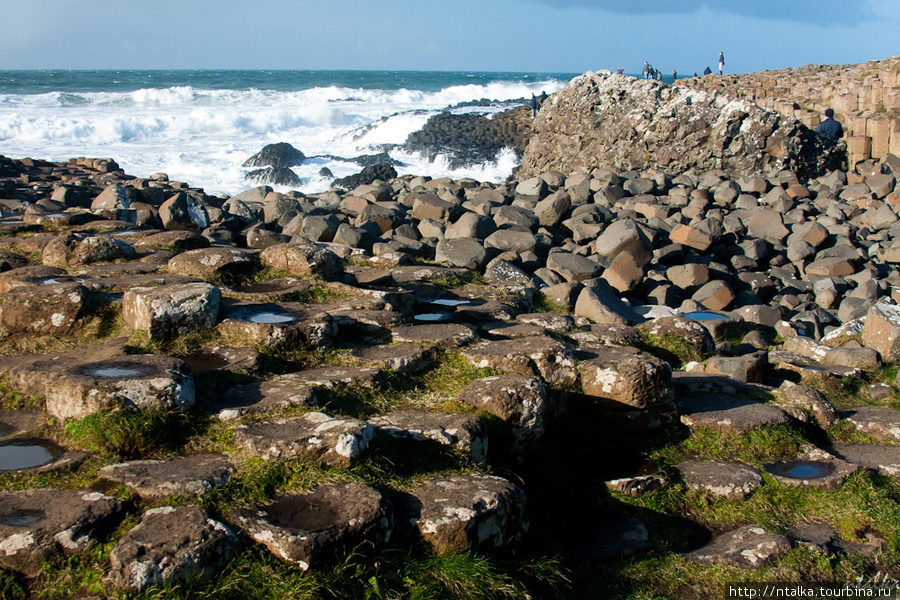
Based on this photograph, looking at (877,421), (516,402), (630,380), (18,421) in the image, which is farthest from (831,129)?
(18,421)

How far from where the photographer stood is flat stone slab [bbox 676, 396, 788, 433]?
14.3 ft

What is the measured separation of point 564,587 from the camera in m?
2.97

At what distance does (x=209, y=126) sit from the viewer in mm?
38625

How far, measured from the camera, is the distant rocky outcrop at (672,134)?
1550 centimetres

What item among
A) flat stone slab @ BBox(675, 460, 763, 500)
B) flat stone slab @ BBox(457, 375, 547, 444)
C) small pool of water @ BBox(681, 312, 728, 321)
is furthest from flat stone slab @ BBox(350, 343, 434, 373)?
small pool of water @ BBox(681, 312, 728, 321)

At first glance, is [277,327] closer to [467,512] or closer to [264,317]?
[264,317]

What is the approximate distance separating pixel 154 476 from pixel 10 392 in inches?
53.5

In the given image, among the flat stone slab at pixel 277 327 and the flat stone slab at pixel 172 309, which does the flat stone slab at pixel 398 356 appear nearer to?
the flat stone slab at pixel 277 327

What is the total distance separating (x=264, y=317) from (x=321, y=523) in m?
2.13

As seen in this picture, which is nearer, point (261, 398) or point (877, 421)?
point (261, 398)

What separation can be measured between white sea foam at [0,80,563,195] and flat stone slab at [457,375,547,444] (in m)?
19.5

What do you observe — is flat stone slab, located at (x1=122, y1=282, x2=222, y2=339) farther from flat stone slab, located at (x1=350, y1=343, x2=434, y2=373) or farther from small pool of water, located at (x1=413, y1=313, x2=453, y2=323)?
small pool of water, located at (x1=413, y1=313, x2=453, y2=323)

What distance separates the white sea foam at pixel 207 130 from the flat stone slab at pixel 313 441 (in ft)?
64.9

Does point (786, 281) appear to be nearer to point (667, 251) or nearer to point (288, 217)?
point (667, 251)
